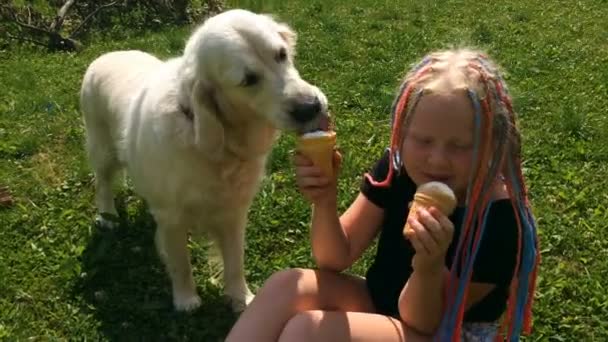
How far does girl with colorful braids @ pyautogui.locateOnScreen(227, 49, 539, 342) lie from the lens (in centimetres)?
221

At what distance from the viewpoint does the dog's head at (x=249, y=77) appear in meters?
2.83

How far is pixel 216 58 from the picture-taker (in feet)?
9.46

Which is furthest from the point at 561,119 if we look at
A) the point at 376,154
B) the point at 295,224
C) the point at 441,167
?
the point at 441,167

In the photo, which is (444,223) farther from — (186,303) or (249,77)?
(186,303)

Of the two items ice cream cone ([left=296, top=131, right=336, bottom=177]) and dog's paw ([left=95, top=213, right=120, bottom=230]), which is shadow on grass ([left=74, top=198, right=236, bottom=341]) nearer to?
dog's paw ([left=95, top=213, right=120, bottom=230])

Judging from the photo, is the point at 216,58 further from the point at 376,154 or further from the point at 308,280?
the point at 376,154

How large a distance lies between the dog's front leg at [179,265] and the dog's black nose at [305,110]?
3.30 feet

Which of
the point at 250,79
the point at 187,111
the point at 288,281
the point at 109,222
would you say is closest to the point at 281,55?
the point at 250,79

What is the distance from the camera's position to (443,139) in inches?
88.0

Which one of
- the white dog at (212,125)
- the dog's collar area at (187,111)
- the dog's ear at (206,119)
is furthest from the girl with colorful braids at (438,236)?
the dog's collar area at (187,111)

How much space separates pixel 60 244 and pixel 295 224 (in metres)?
1.33

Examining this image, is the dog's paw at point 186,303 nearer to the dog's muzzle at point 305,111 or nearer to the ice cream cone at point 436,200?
the dog's muzzle at point 305,111

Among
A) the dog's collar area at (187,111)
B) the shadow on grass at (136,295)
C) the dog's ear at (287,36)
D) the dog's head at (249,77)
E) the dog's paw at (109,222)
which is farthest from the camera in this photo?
the dog's paw at (109,222)

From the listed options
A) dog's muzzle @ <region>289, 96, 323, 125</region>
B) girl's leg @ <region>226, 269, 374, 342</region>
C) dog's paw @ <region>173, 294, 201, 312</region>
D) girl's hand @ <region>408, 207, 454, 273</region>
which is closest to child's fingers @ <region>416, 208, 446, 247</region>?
girl's hand @ <region>408, 207, 454, 273</region>
